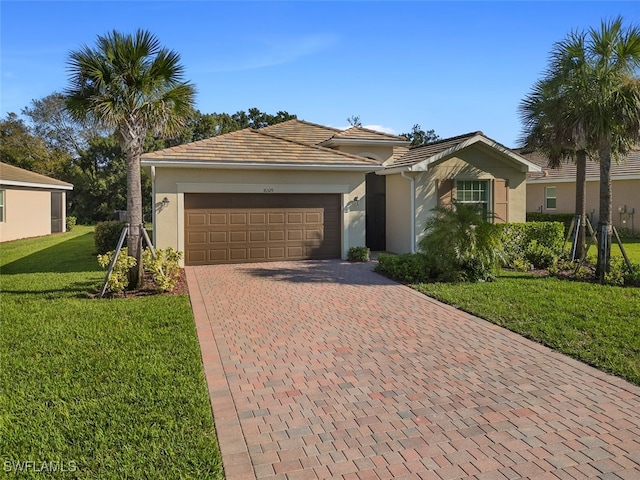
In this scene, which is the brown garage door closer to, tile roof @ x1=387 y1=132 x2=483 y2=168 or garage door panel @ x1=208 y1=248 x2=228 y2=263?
garage door panel @ x1=208 y1=248 x2=228 y2=263

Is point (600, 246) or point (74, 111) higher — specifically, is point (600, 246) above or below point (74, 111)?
below

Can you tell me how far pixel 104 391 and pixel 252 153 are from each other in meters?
10.7

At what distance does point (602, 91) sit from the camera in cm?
1109

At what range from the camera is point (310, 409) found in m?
4.70

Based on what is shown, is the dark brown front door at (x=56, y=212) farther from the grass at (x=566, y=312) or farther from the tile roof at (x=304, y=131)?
the grass at (x=566, y=312)

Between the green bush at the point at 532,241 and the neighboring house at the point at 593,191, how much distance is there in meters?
7.06

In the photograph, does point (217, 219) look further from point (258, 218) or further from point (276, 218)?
point (276, 218)

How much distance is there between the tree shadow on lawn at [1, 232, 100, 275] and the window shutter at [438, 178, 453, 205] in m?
11.1

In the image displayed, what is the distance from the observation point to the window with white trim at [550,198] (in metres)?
26.0

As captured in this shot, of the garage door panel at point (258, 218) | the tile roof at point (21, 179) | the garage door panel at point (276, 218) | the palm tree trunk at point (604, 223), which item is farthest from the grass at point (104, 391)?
the tile roof at point (21, 179)

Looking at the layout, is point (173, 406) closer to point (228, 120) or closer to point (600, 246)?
point (600, 246)

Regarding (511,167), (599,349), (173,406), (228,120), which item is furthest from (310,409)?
(228,120)

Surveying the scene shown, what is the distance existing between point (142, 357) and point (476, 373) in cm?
423

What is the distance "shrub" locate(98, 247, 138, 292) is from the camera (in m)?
9.88
